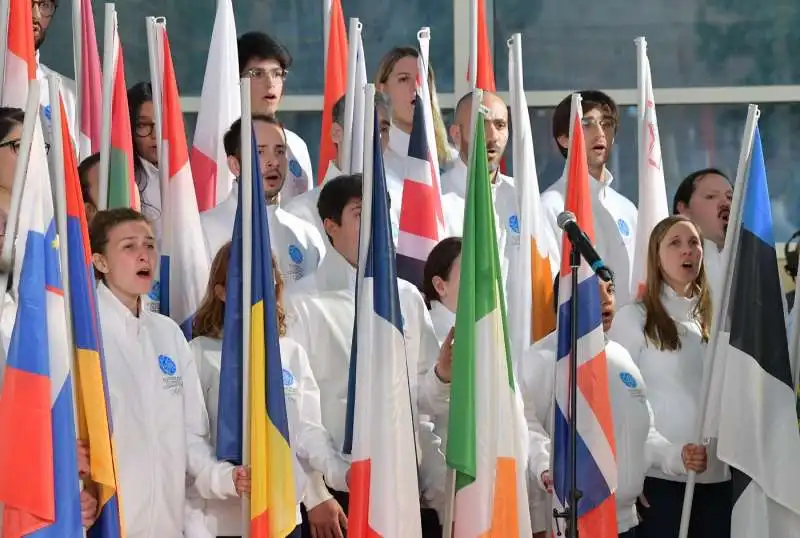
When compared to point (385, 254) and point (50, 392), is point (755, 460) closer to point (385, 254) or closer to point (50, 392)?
point (385, 254)

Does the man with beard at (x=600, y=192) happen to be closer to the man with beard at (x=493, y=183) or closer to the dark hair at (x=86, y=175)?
the man with beard at (x=493, y=183)

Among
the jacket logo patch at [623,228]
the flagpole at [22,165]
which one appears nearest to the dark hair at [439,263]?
the jacket logo patch at [623,228]

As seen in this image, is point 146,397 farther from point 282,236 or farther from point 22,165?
point 282,236

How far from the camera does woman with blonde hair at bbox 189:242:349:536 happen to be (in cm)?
516

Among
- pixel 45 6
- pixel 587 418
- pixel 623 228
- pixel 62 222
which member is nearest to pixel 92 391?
pixel 62 222

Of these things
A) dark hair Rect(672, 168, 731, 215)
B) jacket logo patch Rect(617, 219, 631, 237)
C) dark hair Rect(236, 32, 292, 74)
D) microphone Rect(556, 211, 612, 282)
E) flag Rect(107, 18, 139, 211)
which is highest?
dark hair Rect(236, 32, 292, 74)

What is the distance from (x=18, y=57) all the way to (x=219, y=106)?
3.09 feet

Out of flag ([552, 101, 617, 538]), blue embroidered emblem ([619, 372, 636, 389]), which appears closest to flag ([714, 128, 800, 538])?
blue embroidered emblem ([619, 372, 636, 389])

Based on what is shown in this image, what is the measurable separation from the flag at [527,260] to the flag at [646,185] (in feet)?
1.42

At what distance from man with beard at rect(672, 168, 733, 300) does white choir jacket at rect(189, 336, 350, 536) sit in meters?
1.94

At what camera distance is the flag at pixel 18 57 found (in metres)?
6.03

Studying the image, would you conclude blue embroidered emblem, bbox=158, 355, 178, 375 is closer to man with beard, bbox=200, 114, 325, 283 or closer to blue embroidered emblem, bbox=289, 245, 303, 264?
man with beard, bbox=200, 114, 325, 283

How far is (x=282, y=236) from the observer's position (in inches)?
235

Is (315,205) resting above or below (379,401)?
above
